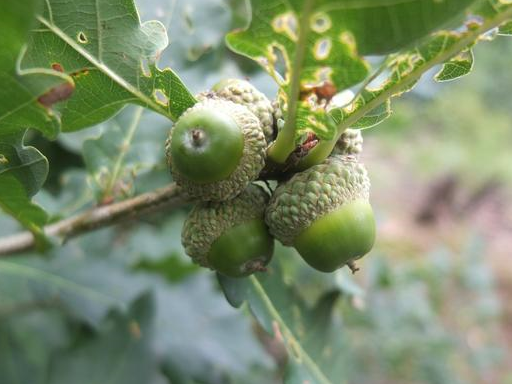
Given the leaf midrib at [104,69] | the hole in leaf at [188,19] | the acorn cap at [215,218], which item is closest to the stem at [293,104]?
the acorn cap at [215,218]

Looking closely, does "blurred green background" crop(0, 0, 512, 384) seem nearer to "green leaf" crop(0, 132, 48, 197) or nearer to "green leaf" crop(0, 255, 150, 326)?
"green leaf" crop(0, 255, 150, 326)

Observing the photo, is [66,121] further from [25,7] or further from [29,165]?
[25,7]

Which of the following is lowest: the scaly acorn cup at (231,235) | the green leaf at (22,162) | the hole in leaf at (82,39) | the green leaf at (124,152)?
the green leaf at (124,152)

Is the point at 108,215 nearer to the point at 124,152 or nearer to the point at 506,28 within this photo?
the point at 124,152

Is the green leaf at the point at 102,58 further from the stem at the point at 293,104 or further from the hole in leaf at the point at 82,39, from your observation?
the stem at the point at 293,104

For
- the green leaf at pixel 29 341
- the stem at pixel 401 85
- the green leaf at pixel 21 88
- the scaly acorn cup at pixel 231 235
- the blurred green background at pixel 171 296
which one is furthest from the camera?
the green leaf at pixel 29 341

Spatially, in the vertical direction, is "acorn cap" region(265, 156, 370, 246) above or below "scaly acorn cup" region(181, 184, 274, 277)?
above

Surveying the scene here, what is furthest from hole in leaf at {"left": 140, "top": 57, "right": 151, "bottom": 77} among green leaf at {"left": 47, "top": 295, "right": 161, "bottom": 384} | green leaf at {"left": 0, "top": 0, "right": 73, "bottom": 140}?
green leaf at {"left": 47, "top": 295, "right": 161, "bottom": 384}
